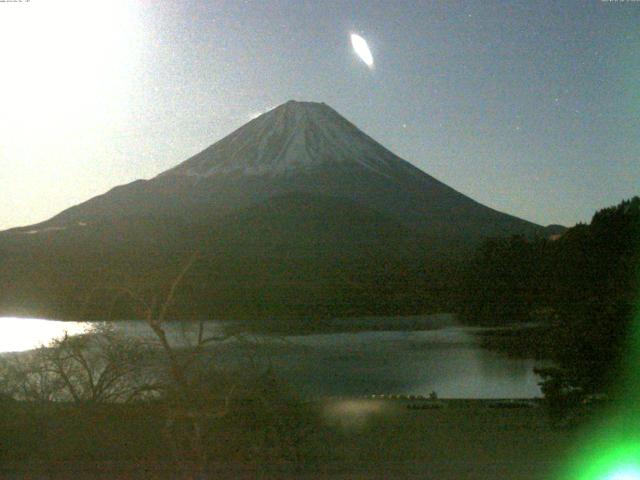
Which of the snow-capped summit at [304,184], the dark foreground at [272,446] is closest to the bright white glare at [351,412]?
the dark foreground at [272,446]

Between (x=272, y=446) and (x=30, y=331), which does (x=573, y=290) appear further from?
(x=30, y=331)

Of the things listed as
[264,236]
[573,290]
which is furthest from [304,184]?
[573,290]

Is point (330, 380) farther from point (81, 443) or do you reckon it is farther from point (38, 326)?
point (81, 443)

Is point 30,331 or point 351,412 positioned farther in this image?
point 30,331

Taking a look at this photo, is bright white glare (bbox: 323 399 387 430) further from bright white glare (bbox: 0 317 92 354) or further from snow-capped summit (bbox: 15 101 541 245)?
snow-capped summit (bbox: 15 101 541 245)

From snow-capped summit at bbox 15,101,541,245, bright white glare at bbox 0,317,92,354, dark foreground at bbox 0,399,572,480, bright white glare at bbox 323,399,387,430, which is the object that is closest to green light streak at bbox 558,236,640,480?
dark foreground at bbox 0,399,572,480
